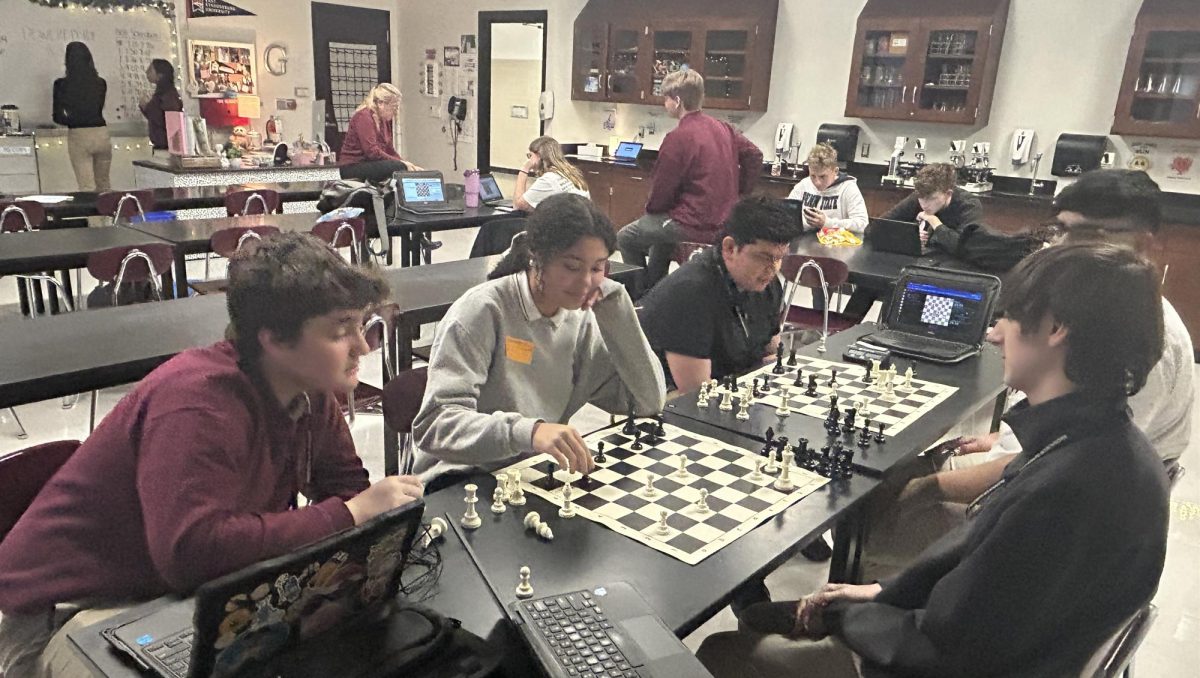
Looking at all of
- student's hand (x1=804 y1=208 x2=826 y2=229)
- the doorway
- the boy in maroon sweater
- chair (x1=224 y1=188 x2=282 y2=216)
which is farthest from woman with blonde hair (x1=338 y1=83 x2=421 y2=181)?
the boy in maroon sweater

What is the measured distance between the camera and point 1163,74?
5887 mm

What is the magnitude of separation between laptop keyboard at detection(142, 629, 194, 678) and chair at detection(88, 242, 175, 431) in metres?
3.23

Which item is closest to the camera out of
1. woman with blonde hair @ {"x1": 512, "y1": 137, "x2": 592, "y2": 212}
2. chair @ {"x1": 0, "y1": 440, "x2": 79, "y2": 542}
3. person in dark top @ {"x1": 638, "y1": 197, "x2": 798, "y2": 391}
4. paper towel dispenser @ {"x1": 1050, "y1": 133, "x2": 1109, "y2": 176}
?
chair @ {"x1": 0, "y1": 440, "x2": 79, "y2": 542}

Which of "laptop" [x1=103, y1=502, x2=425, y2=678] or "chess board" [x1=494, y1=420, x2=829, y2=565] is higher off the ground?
"laptop" [x1=103, y1=502, x2=425, y2=678]

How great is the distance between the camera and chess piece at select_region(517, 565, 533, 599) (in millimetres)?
1341

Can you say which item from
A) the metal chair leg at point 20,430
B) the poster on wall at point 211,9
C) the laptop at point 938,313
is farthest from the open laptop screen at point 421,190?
the poster on wall at point 211,9

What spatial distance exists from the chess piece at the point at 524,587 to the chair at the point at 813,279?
280cm

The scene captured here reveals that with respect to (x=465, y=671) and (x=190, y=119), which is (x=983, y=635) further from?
(x=190, y=119)

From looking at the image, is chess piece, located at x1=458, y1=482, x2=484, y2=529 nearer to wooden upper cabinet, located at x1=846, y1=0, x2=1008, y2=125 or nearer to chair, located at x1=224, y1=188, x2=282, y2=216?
chair, located at x1=224, y1=188, x2=282, y2=216

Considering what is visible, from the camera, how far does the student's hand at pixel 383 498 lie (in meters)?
1.40

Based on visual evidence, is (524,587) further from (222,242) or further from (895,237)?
(895,237)

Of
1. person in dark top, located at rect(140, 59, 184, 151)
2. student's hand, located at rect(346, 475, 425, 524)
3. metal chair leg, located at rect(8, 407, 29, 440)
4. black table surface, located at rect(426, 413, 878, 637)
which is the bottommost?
metal chair leg, located at rect(8, 407, 29, 440)

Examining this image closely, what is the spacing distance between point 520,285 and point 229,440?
35.2 inches

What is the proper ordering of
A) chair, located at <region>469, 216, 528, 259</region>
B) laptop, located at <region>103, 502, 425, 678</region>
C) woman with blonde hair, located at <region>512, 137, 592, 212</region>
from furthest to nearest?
woman with blonde hair, located at <region>512, 137, 592, 212</region>
chair, located at <region>469, 216, 528, 259</region>
laptop, located at <region>103, 502, 425, 678</region>
